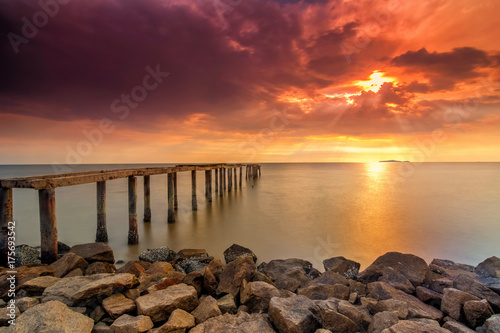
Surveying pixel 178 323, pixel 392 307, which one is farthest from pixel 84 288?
pixel 392 307

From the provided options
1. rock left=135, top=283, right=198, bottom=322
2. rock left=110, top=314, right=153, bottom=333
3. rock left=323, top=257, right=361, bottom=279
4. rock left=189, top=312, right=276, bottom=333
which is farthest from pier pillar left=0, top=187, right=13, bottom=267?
rock left=323, top=257, right=361, bottom=279

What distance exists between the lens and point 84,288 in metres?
3.77

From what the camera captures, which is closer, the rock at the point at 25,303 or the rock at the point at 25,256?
the rock at the point at 25,303

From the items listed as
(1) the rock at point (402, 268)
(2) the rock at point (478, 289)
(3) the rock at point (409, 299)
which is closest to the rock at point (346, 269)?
(1) the rock at point (402, 268)

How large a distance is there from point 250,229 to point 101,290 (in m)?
9.10

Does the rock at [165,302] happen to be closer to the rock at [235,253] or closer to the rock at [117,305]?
the rock at [117,305]

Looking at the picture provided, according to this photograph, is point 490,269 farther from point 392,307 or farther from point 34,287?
point 34,287

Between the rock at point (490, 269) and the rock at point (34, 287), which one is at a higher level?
the rock at point (34, 287)

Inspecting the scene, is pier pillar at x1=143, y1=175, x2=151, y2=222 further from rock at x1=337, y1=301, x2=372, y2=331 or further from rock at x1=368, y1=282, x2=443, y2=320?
rock at x1=337, y1=301, x2=372, y2=331

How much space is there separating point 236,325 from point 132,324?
4.06ft

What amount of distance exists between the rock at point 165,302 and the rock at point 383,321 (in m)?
2.36

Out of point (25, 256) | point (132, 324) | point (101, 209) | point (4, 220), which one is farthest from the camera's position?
point (101, 209)

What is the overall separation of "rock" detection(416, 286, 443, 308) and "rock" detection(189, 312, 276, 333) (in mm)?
2747

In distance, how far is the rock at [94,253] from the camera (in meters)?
5.93
